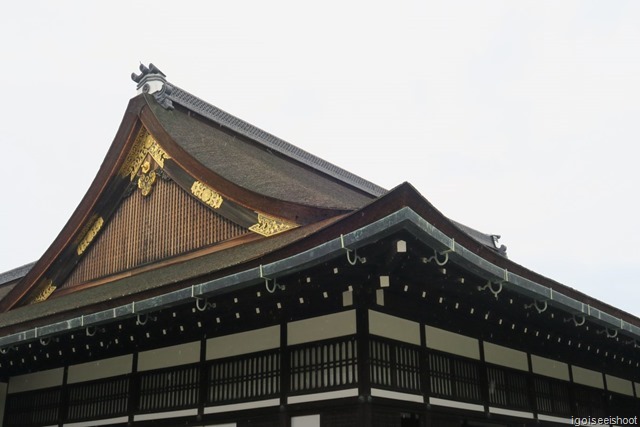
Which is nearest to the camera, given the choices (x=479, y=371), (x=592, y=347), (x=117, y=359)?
(x=479, y=371)

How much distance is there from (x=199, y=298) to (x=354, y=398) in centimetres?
220

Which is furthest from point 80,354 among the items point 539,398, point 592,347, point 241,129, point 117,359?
point 592,347

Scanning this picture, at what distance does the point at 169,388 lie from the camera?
34.7 ft

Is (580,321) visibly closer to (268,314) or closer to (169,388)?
(268,314)

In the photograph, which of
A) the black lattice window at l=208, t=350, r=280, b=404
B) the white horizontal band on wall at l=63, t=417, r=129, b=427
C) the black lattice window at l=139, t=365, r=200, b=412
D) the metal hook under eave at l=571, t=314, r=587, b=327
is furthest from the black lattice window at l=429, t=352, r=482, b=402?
the white horizontal band on wall at l=63, t=417, r=129, b=427

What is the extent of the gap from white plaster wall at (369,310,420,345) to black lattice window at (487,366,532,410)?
1875 millimetres

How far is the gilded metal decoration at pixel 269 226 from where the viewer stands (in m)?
10.5

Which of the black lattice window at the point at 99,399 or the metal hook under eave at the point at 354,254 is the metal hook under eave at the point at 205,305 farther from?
the black lattice window at the point at 99,399

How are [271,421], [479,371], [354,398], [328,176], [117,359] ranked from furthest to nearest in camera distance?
[328,176] < [117,359] < [479,371] < [271,421] < [354,398]

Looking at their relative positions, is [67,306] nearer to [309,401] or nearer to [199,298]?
[199,298]

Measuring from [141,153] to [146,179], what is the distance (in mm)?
540

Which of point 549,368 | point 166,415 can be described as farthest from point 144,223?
point 549,368

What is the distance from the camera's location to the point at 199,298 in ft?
28.8

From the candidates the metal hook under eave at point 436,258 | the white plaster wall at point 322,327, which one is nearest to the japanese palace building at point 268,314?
the white plaster wall at point 322,327
